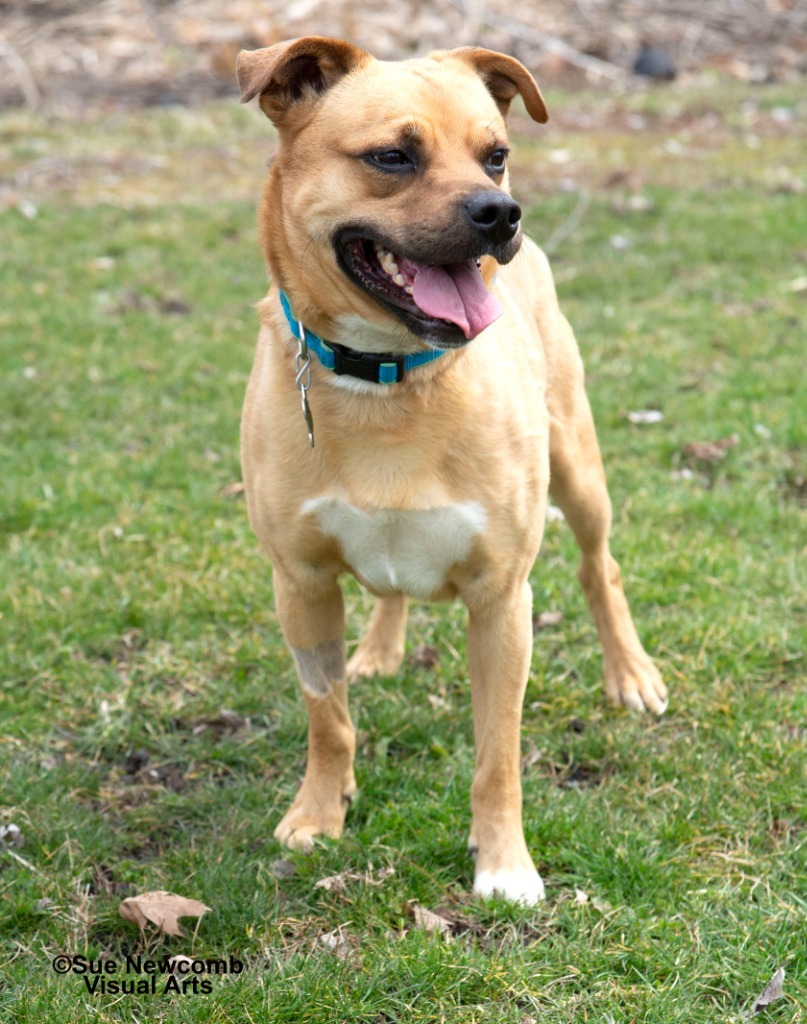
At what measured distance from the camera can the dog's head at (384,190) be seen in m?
2.77

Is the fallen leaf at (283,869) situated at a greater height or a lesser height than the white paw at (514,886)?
lesser

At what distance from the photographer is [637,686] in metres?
4.05

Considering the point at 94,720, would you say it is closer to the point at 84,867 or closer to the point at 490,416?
the point at 84,867

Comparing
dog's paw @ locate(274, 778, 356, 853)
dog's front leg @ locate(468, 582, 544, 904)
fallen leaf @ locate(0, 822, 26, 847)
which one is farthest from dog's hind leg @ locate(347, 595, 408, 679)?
fallen leaf @ locate(0, 822, 26, 847)

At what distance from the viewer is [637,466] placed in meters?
5.70

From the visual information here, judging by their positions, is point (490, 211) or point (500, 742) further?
point (500, 742)

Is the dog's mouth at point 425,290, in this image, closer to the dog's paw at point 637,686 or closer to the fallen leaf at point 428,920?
the fallen leaf at point 428,920

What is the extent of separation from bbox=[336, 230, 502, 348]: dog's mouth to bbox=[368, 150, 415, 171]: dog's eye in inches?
7.1

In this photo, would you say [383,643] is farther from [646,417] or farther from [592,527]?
[646,417]

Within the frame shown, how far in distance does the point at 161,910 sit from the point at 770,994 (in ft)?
5.16

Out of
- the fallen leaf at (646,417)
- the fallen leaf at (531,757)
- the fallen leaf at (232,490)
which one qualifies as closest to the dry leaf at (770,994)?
the fallen leaf at (531,757)

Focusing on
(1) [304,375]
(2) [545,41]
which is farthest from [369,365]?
(2) [545,41]

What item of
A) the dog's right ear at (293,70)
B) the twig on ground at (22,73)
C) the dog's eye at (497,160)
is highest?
the dog's right ear at (293,70)

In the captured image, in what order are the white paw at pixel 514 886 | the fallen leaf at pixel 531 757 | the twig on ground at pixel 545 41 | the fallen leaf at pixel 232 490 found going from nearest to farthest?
the white paw at pixel 514 886 < the fallen leaf at pixel 531 757 < the fallen leaf at pixel 232 490 < the twig on ground at pixel 545 41
